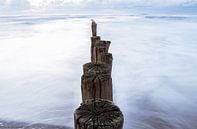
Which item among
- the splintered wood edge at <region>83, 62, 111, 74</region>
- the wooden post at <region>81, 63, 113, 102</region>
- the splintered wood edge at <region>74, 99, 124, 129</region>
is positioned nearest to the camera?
the splintered wood edge at <region>74, 99, 124, 129</region>

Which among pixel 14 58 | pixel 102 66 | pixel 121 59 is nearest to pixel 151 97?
pixel 102 66

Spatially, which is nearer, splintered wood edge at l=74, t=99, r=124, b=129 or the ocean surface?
splintered wood edge at l=74, t=99, r=124, b=129

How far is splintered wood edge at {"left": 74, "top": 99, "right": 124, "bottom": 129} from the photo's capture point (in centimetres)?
185

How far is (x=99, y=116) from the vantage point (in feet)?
6.33

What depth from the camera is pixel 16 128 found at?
5793 mm

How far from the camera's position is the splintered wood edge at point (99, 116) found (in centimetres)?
185

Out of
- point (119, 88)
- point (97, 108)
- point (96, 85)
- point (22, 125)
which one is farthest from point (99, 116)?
point (119, 88)

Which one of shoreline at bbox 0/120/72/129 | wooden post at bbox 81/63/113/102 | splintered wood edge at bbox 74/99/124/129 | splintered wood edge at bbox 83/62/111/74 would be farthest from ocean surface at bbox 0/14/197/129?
splintered wood edge at bbox 74/99/124/129

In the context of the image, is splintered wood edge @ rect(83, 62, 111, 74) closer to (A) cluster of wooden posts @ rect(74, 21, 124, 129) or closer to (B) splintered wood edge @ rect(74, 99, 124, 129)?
(A) cluster of wooden posts @ rect(74, 21, 124, 129)

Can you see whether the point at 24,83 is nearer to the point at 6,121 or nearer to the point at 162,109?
the point at 6,121

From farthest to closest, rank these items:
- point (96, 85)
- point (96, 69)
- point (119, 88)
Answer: point (119, 88) → point (96, 69) → point (96, 85)

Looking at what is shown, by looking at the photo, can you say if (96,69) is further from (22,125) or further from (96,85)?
(22,125)

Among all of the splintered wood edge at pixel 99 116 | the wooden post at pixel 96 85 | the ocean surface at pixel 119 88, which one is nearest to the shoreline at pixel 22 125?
the ocean surface at pixel 119 88

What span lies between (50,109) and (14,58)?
28.2ft
